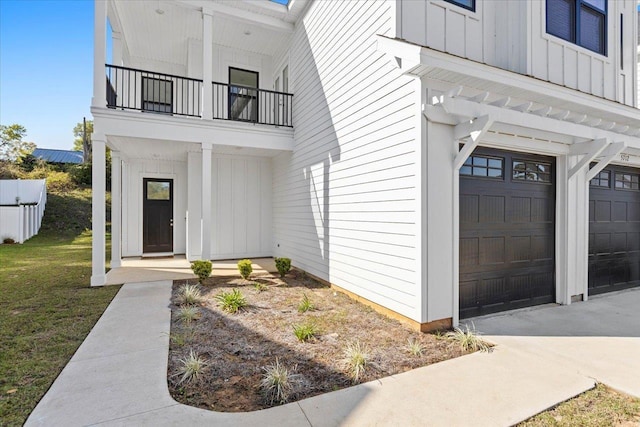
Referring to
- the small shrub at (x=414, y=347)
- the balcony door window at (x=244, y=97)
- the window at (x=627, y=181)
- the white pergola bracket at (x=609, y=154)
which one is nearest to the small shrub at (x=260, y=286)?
the small shrub at (x=414, y=347)

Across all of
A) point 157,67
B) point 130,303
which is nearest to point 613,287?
point 130,303

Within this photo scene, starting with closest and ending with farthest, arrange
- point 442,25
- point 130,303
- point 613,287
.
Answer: point 442,25
point 130,303
point 613,287

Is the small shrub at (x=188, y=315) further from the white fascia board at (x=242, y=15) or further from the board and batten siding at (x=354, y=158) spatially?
the white fascia board at (x=242, y=15)

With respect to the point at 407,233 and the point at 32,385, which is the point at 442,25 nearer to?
the point at 407,233

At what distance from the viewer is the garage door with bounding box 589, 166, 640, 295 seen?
6.05 m

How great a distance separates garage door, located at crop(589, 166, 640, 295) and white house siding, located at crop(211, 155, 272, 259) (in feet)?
26.4

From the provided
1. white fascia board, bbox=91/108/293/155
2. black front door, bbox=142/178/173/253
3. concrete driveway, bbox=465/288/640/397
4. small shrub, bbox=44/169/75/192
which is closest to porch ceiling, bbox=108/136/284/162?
white fascia board, bbox=91/108/293/155

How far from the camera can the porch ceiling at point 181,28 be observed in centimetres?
761

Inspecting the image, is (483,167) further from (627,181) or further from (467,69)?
(627,181)

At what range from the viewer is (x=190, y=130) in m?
7.38

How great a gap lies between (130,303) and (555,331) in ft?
20.5

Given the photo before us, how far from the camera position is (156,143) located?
25.6 ft

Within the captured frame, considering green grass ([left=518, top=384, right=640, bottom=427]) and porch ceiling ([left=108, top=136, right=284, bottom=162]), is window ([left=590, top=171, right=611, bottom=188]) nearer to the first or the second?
green grass ([left=518, top=384, right=640, bottom=427])

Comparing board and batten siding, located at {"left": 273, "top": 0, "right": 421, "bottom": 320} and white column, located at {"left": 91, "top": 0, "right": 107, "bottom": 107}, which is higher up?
white column, located at {"left": 91, "top": 0, "right": 107, "bottom": 107}
